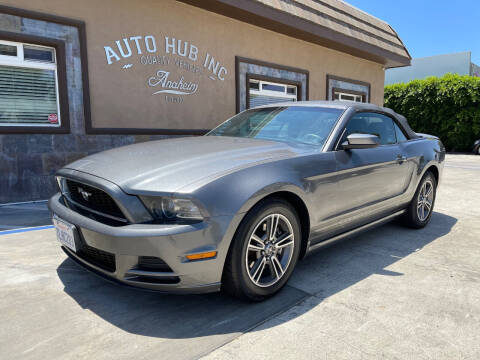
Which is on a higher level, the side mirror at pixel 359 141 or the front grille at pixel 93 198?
the side mirror at pixel 359 141

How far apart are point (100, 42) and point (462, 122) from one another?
17.3 m

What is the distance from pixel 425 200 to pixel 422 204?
0.31ft

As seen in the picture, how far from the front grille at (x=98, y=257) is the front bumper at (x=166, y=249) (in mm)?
12

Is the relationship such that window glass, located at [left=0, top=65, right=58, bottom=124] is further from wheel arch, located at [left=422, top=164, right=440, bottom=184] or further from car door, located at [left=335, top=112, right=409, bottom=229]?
wheel arch, located at [left=422, top=164, right=440, bottom=184]

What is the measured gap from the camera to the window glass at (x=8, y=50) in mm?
5531

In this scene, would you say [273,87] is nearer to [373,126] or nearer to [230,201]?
[373,126]

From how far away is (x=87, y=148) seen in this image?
6.32 m

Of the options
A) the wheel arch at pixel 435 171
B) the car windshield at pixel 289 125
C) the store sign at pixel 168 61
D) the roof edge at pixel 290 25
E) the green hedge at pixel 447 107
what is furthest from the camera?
the green hedge at pixel 447 107

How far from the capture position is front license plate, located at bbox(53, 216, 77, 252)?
238 cm

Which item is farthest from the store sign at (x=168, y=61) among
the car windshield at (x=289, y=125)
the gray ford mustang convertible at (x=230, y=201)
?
the gray ford mustang convertible at (x=230, y=201)

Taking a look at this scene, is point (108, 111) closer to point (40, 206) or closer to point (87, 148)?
point (87, 148)

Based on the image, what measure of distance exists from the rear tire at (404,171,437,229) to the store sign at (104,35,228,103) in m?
4.99

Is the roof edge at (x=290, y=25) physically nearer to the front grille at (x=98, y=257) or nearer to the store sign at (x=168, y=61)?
the store sign at (x=168, y=61)

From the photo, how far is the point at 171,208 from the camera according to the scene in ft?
6.96
